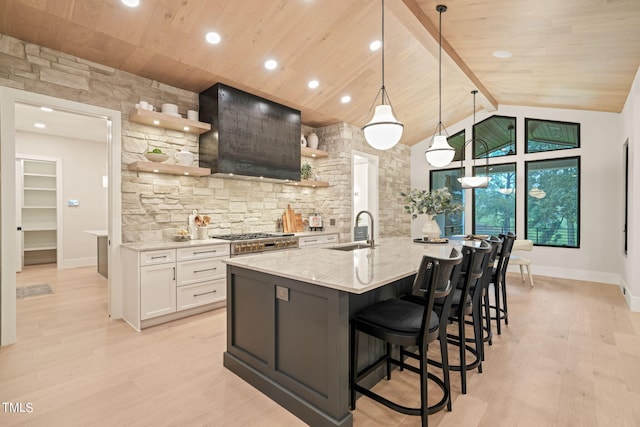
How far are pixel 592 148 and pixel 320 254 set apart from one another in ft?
19.0

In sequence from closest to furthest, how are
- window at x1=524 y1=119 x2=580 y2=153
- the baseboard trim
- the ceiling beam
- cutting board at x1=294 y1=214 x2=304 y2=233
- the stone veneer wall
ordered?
the stone veneer wall → the ceiling beam → the baseboard trim → cutting board at x1=294 y1=214 x2=304 y2=233 → window at x1=524 y1=119 x2=580 y2=153

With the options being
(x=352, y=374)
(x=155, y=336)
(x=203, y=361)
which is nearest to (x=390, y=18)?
(x=352, y=374)

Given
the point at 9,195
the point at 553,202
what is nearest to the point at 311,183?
the point at 9,195

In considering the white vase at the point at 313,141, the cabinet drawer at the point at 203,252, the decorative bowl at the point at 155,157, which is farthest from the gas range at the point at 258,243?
the white vase at the point at 313,141

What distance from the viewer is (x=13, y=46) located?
2.84 metres

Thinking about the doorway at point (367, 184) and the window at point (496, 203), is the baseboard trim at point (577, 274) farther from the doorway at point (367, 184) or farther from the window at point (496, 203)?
the doorway at point (367, 184)

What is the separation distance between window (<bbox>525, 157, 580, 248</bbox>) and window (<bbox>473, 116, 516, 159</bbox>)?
534 millimetres

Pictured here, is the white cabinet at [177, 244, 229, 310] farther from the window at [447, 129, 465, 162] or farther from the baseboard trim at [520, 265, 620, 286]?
the baseboard trim at [520, 265, 620, 286]

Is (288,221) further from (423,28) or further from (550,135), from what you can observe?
(550,135)

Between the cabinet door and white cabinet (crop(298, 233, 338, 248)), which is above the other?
white cabinet (crop(298, 233, 338, 248))

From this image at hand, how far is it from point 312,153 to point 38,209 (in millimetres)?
6105

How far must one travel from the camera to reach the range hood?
12.8 ft

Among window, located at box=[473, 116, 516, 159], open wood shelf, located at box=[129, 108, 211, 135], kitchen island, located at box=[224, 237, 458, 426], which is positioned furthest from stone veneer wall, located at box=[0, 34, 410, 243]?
window, located at box=[473, 116, 516, 159]

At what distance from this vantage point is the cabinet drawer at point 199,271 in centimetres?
345
